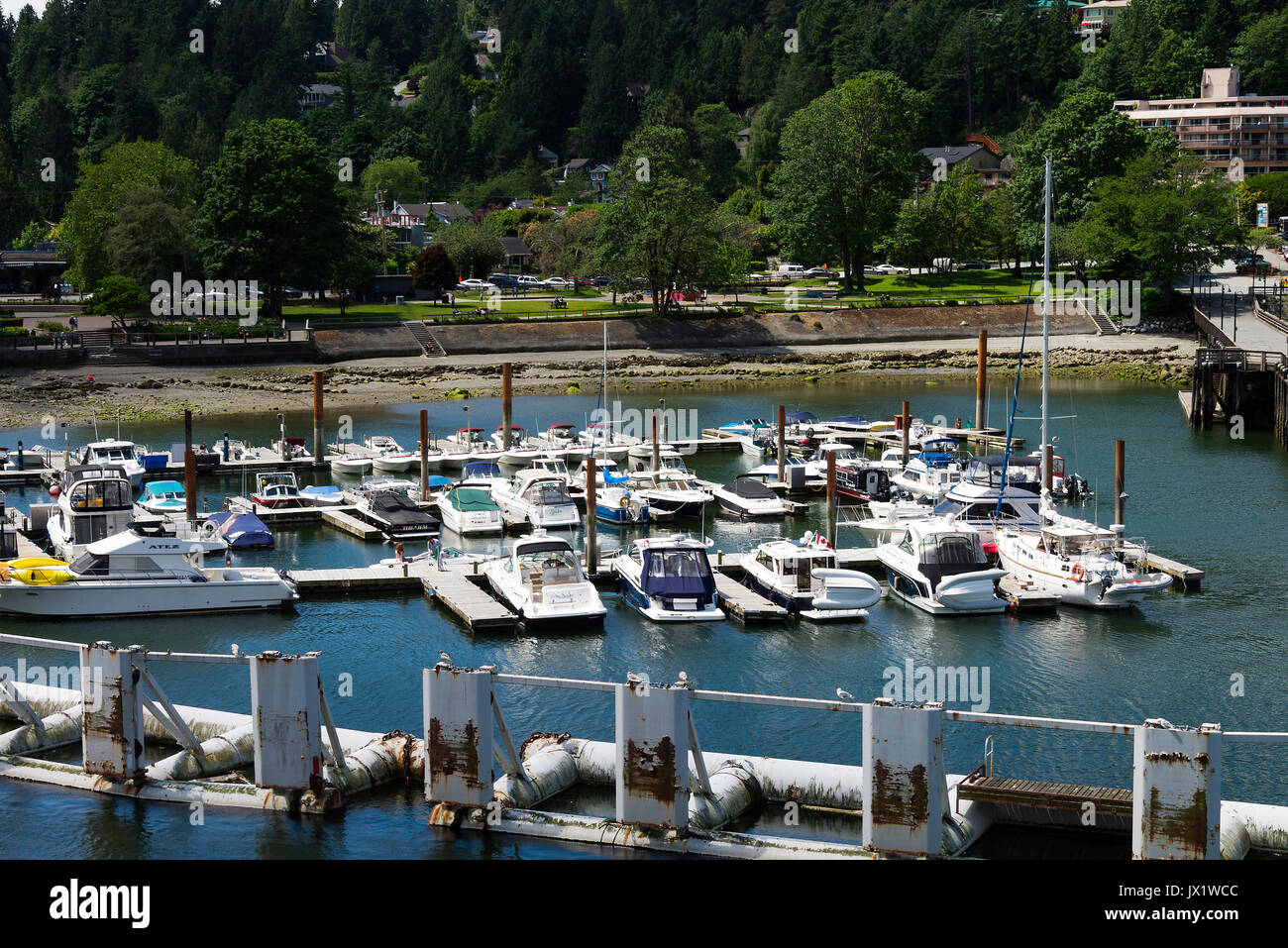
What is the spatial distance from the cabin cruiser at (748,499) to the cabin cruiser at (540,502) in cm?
540

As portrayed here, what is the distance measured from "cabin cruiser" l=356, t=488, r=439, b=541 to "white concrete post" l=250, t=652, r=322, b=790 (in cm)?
2479

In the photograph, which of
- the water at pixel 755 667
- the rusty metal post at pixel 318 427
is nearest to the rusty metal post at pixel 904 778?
the water at pixel 755 667

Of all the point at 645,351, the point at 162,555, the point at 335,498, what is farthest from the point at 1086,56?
the point at 162,555

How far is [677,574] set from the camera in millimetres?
40875

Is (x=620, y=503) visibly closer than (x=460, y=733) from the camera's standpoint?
No

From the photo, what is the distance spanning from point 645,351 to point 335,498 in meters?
45.6

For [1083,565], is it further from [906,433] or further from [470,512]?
[470,512]

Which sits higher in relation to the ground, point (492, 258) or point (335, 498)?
point (492, 258)

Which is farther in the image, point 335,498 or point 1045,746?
point 335,498

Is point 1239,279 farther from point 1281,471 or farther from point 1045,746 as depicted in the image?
point 1045,746

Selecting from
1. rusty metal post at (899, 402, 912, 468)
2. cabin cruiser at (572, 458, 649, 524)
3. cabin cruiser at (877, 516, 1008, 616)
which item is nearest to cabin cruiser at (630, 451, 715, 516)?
cabin cruiser at (572, 458, 649, 524)

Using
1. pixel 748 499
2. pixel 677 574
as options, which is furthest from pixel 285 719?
pixel 748 499

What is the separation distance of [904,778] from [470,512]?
1192 inches
